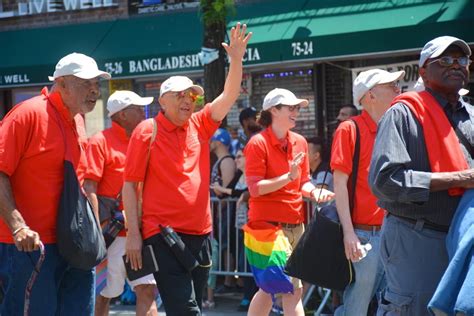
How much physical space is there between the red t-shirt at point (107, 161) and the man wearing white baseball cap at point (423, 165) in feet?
11.4

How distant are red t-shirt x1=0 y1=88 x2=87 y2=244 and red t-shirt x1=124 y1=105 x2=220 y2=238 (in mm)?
954

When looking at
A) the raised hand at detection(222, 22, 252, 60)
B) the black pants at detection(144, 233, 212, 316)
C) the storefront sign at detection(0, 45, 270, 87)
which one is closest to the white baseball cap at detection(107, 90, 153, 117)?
the black pants at detection(144, 233, 212, 316)

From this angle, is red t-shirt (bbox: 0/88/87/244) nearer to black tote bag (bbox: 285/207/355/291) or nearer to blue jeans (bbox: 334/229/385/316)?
black tote bag (bbox: 285/207/355/291)

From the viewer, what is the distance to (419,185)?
14.3 feet

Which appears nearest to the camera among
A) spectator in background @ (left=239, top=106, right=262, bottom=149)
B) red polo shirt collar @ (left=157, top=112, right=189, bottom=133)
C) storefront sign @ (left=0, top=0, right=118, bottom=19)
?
red polo shirt collar @ (left=157, top=112, right=189, bottom=133)

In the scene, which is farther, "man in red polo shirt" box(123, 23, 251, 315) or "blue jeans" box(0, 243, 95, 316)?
"man in red polo shirt" box(123, 23, 251, 315)

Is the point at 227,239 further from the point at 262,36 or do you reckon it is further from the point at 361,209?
the point at 361,209

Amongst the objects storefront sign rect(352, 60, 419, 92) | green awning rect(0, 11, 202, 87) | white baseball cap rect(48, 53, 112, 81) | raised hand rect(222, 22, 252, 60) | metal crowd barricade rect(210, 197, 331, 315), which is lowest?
metal crowd barricade rect(210, 197, 331, 315)

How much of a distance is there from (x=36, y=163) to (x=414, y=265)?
227 centimetres

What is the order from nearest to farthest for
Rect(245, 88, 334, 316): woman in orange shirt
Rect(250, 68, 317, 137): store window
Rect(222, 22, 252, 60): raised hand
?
Rect(222, 22, 252, 60): raised hand → Rect(245, 88, 334, 316): woman in orange shirt → Rect(250, 68, 317, 137): store window

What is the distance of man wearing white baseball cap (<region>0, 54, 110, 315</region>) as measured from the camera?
5309 mm

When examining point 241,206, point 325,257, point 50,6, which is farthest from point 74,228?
point 50,6

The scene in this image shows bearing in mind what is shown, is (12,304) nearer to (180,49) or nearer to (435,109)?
(435,109)

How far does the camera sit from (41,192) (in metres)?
5.46
